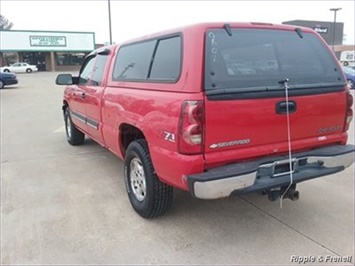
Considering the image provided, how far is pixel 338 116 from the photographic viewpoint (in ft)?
11.6

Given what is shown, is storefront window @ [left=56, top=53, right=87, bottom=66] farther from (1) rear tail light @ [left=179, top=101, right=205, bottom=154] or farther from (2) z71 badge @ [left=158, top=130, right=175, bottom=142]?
(1) rear tail light @ [left=179, top=101, right=205, bottom=154]

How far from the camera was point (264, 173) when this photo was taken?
310 cm

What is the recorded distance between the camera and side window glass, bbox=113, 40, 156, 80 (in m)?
3.75

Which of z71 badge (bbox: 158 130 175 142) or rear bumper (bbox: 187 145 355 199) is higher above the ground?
z71 badge (bbox: 158 130 175 142)

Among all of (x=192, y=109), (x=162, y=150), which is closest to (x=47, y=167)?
(x=162, y=150)

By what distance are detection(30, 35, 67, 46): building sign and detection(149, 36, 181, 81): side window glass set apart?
50337 mm

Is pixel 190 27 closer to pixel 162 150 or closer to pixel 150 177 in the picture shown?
pixel 162 150

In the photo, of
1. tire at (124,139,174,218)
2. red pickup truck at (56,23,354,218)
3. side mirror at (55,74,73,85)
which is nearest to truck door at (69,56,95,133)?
side mirror at (55,74,73,85)

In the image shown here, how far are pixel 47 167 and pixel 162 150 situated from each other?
324cm

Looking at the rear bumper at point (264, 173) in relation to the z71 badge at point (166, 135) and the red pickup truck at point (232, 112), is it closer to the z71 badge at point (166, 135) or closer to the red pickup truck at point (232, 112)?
the red pickup truck at point (232, 112)

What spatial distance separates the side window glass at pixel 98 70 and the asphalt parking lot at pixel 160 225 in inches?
53.8

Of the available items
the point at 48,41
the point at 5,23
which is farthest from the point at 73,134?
the point at 5,23

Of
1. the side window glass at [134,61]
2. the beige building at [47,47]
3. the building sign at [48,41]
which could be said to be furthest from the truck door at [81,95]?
the building sign at [48,41]

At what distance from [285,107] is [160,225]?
1.70 metres
